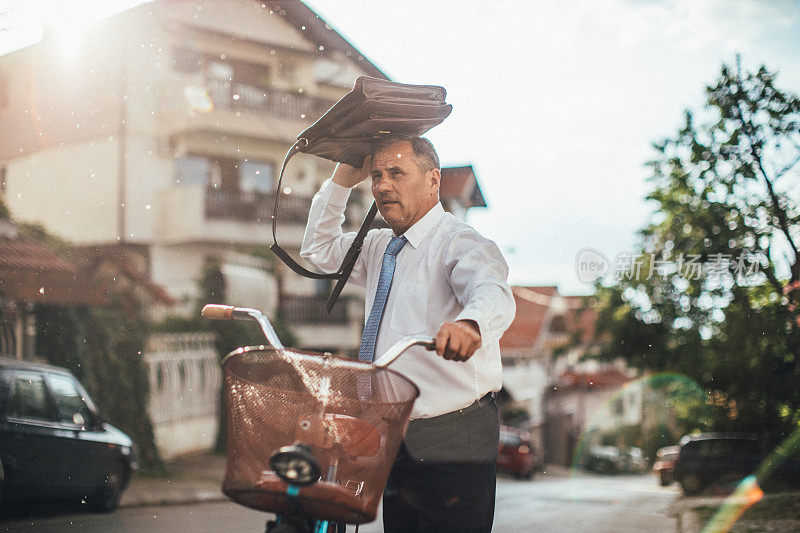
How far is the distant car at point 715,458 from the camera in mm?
3959

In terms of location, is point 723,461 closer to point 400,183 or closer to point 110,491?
point 400,183

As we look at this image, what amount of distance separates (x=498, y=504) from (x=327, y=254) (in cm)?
411

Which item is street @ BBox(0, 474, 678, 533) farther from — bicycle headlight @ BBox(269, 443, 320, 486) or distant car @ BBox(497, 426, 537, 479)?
distant car @ BBox(497, 426, 537, 479)

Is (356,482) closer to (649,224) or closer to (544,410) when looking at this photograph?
(649,224)

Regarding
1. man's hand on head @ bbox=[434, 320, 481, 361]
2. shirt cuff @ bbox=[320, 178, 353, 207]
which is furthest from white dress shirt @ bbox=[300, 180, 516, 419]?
shirt cuff @ bbox=[320, 178, 353, 207]

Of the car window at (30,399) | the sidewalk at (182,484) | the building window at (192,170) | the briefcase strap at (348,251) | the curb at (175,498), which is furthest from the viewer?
the building window at (192,170)

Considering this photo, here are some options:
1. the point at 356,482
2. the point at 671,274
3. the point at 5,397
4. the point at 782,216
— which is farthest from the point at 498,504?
the point at 356,482

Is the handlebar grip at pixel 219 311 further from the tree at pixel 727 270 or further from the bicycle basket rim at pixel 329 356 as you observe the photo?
the tree at pixel 727 270

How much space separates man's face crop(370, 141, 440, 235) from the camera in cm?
221

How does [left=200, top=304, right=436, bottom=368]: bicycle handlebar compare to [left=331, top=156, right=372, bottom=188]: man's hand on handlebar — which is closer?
[left=200, top=304, right=436, bottom=368]: bicycle handlebar

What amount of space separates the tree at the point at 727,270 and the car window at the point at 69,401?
304 centimetres

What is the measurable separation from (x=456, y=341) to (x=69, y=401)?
3404 mm

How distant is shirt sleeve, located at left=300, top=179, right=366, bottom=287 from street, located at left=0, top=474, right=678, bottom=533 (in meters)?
2.47

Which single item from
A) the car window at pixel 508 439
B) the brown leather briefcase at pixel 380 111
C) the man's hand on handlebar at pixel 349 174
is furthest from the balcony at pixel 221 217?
the car window at pixel 508 439
